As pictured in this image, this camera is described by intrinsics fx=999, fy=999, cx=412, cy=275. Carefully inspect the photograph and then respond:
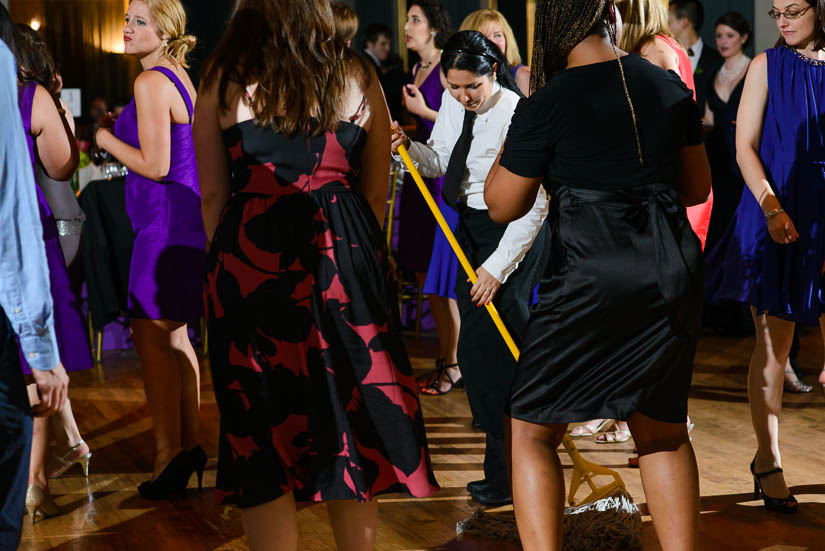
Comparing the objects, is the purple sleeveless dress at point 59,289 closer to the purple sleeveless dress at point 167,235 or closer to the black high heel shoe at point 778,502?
the purple sleeveless dress at point 167,235

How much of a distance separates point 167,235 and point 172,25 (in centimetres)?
67

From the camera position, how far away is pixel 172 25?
10.4 feet

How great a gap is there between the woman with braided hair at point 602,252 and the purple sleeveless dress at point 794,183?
95 cm

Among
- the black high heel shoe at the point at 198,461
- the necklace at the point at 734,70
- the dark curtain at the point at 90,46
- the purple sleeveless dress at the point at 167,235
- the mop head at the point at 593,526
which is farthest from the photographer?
the dark curtain at the point at 90,46

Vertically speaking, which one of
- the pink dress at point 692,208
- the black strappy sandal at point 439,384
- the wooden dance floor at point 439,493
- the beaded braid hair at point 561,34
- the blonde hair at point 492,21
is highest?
the blonde hair at point 492,21

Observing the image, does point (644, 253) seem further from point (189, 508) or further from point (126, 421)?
point (126, 421)

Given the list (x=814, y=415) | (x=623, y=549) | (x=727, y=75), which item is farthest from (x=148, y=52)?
(x=727, y=75)

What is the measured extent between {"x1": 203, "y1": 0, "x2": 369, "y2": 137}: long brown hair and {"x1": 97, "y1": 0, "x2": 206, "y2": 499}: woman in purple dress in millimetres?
1148

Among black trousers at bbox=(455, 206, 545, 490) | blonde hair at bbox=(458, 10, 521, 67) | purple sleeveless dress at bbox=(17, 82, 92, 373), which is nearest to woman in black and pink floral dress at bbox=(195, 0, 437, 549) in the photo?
black trousers at bbox=(455, 206, 545, 490)

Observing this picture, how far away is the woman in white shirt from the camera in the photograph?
2.86 meters

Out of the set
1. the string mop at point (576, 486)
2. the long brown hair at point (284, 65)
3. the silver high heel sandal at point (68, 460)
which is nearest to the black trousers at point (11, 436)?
the long brown hair at point (284, 65)

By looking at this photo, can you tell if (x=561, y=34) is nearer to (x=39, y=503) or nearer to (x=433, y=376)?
(x=39, y=503)

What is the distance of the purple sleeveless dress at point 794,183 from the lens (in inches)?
114

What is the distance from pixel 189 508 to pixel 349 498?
4.26 feet
